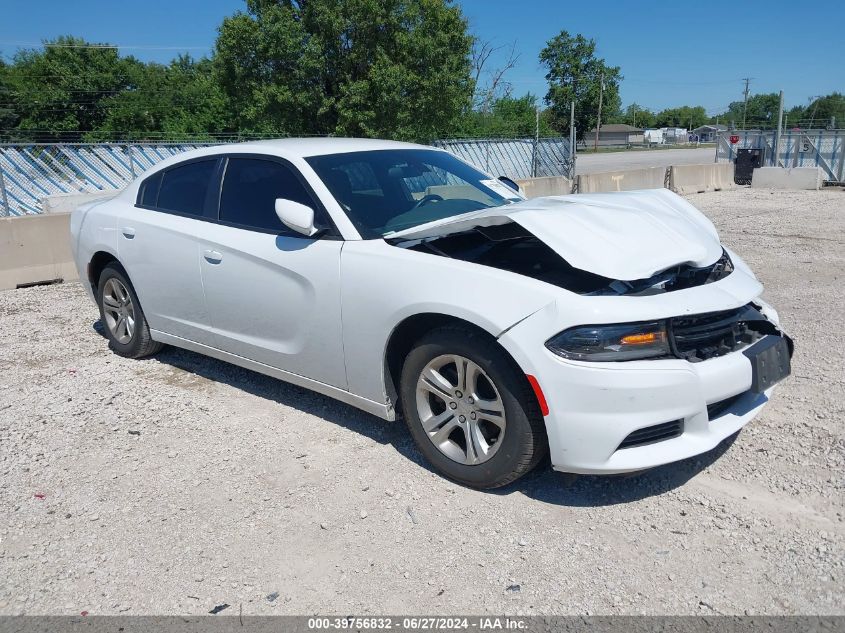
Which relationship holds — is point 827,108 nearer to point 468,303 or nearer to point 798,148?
point 798,148

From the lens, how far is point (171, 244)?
477 centimetres

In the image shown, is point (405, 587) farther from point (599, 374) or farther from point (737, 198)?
point (737, 198)

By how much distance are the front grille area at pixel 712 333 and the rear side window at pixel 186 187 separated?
3.22 m

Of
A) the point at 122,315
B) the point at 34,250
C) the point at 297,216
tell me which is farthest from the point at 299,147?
the point at 34,250

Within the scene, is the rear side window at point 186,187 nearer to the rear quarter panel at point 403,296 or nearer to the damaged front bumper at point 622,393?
the rear quarter panel at point 403,296

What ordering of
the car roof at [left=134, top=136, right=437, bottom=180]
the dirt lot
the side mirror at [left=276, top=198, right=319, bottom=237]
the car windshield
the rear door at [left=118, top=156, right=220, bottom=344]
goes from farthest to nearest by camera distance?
the rear door at [left=118, top=156, right=220, bottom=344] < the car roof at [left=134, top=136, right=437, bottom=180] < the car windshield < the side mirror at [left=276, top=198, right=319, bottom=237] < the dirt lot

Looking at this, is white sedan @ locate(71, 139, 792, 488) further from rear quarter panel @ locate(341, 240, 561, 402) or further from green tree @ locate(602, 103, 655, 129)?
green tree @ locate(602, 103, 655, 129)

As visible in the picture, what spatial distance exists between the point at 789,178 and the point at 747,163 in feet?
13.5

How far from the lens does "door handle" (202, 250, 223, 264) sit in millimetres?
4395

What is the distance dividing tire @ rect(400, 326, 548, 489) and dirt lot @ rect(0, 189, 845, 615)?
0.18 m

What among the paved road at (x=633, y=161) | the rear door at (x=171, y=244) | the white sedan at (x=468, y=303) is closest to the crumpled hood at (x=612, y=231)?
the white sedan at (x=468, y=303)

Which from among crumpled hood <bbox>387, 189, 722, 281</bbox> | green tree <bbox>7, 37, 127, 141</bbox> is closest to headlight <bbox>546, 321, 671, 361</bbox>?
crumpled hood <bbox>387, 189, 722, 281</bbox>

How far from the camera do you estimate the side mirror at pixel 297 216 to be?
3775mm

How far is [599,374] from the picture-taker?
290 cm
